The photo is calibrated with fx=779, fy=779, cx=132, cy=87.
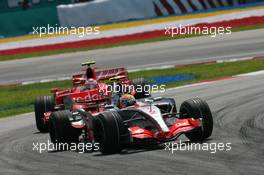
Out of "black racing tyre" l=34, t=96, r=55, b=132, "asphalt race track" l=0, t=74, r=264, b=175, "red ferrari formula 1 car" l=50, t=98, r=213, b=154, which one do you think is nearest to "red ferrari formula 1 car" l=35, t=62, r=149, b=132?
"black racing tyre" l=34, t=96, r=55, b=132

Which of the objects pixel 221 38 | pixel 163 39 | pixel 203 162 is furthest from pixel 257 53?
pixel 203 162

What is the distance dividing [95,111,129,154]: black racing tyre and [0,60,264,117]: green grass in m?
8.31

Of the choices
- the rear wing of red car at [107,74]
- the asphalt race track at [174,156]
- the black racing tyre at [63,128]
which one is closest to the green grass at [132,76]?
the rear wing of red car at [107,74]

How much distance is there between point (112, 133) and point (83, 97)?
11.7ft

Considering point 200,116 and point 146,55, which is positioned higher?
point 146,55

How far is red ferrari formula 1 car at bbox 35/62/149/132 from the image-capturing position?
1463 cm

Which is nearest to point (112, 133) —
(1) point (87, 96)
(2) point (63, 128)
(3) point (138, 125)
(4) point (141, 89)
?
(3) point (138, 125)

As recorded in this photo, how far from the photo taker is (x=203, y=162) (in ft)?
33.4

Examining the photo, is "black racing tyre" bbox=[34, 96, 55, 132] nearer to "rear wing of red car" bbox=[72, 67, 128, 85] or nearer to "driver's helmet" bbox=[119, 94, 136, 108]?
"rear wing of red car" bbox=[72, 67, 128, 85]

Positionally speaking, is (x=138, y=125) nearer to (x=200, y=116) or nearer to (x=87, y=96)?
(x=200, y=116)

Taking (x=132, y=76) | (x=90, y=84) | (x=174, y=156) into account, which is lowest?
(x=174, y=156)

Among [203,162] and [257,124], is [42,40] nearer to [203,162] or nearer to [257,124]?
[257,124]

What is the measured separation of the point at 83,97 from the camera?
15281 millimetres

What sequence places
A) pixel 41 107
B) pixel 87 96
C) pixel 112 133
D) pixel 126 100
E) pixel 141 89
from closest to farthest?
pixel 112 133, pixel 126 100, pixel 87 96, pixel 41 107, pixel 141 89
